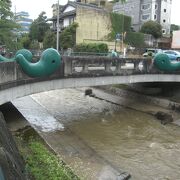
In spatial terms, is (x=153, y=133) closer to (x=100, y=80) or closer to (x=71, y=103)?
(x=100, y=80)

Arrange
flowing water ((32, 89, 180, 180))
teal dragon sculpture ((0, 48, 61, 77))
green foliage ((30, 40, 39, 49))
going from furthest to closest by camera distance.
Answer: green foliage ((30, 40, 39, 49)) < teal dragon sculpture ((0, 48, 61, 77)) < flowing water ((32, 89, 180, 180))

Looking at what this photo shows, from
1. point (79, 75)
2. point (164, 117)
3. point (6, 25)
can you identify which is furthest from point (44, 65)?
point (6, 25)

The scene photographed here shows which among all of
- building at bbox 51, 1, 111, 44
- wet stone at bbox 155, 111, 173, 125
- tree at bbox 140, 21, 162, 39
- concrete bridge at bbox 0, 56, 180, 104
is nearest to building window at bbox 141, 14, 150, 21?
tree at bbox 140, 21, 162, 39

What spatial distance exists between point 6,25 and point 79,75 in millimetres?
14812

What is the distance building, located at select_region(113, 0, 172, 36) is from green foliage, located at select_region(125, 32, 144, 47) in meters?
23.3

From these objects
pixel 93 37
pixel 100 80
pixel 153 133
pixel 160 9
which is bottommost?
pixel 153 133

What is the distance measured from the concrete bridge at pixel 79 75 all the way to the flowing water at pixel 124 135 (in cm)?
280

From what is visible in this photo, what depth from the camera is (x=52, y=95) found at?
1210 inches

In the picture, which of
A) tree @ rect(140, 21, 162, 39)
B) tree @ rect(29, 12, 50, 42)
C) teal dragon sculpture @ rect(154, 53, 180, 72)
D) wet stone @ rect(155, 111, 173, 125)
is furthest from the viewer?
tree @ rect(140, 21, 162, 39)

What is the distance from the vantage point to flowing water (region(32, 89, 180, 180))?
44.2 ft

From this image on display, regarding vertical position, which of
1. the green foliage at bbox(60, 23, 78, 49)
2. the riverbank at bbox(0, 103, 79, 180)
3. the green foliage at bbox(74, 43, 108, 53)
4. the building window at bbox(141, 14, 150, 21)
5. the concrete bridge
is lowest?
the riverbank at bbox(0, 103, 79, 180)

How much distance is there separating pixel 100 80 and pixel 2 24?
14.6 meters

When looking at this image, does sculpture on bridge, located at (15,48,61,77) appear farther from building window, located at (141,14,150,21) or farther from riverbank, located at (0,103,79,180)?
building window, located at (141,14,150,21)

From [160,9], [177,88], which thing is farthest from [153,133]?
[160,9]
